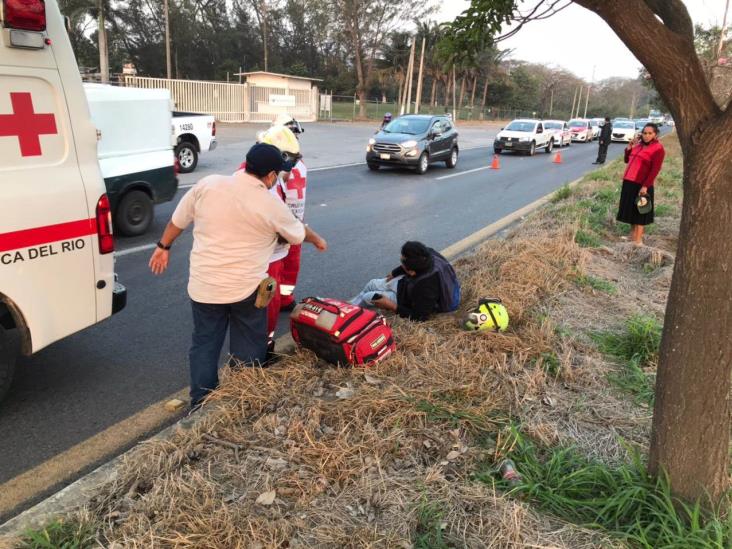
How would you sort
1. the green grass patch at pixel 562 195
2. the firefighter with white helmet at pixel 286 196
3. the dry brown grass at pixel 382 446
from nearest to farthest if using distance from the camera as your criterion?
the dry brown grass at pixel 382 446 → the firefighter with white helmet at pixel 286 196 → the green grass patch at pixel 562 195

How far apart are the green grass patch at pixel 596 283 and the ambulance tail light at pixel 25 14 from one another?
4.68m

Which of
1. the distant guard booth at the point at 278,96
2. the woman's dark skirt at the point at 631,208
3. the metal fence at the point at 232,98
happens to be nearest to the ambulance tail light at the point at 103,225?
the woman's dark skirt at the point at 631,208

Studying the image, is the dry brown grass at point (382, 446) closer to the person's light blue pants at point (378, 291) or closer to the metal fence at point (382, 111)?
the person's light blue pants at point (378, 291)

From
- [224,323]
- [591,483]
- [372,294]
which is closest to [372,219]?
[372,294]

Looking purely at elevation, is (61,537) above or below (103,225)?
below

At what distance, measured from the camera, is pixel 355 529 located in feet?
7.56

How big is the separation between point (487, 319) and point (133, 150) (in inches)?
205

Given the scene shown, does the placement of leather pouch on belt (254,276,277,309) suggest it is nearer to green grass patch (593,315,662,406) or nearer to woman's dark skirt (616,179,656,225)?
green grass patch (593,315,662,406)

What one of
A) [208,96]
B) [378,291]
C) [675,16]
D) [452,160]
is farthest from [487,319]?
[208,96]

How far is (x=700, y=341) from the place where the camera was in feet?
7.47

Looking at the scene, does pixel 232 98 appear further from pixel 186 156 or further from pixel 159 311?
pixel 159 311

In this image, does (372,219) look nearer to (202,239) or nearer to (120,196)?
(120,196)

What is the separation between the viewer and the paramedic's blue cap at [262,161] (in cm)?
321

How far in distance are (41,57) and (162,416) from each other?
2.11 metres
